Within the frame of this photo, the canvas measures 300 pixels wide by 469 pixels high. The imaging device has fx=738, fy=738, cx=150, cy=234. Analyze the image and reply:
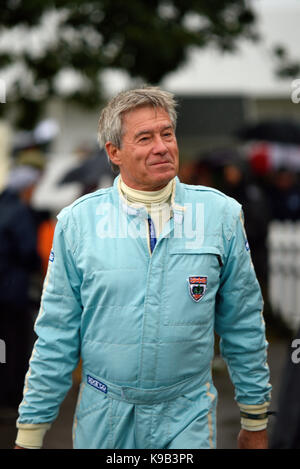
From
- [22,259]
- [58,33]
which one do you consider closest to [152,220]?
[22,259]

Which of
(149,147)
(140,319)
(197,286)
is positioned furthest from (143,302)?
(149,147)

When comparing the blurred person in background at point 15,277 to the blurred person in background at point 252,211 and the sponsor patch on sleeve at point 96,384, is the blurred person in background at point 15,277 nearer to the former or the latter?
the blurred person in background at point 252,211

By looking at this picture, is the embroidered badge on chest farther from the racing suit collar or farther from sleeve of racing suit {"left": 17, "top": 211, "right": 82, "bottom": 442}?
sleeve of racing suit {"left": 17, "top": 211, "right": 82, "bottom": 442}

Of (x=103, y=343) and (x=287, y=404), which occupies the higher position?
(x=103, y=343)

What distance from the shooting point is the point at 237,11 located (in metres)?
7.27

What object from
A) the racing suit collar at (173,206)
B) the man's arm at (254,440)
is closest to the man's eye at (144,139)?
the racing suit collar at (173,206)

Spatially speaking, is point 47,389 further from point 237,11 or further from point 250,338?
point 237,11

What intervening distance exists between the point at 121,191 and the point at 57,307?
54cm

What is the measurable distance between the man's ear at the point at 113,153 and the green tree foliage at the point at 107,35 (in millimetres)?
4399

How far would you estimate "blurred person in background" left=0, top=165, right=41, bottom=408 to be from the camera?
558 cm

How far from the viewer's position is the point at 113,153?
3.06 metres

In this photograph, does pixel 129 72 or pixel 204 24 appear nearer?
pixel 204 24

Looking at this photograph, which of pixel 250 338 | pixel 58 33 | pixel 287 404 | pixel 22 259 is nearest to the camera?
pixel 250 338
